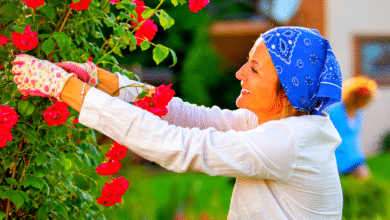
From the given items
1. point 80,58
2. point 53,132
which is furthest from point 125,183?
point 80,58

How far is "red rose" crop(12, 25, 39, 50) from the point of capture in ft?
4.82

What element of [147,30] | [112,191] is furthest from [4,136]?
[147,30]

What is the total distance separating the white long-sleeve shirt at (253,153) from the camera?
4.67 ft

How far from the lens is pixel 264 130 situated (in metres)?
1.60

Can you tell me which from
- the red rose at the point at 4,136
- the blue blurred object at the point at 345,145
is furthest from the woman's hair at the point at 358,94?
the red rose at the point at 4,136

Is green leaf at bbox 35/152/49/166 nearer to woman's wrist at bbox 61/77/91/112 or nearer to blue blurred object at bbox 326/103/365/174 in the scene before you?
woman's wrist at bbox 61/77/91/112

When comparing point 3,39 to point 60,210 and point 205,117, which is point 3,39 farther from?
A: point 205,117

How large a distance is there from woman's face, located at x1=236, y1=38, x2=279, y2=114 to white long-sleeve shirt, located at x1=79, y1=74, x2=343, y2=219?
0.16 meters

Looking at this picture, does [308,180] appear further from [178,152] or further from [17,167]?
[17,167]

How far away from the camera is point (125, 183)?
172cm

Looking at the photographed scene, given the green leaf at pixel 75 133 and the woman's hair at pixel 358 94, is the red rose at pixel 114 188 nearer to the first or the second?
the green leaf at pixel 75 133

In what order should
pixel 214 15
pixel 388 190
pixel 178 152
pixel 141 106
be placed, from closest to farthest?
1. pixel 178 152
2. pixel 141 106
3. pixel 388 190
4. pixel 214 15

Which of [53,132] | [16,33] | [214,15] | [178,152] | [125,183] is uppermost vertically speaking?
[16,33]

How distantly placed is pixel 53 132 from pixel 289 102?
95 cm
